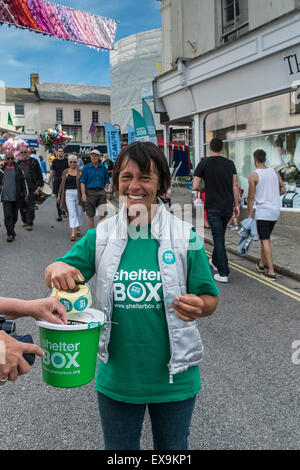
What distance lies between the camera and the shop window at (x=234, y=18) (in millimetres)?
12031

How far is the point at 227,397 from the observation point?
3.14m

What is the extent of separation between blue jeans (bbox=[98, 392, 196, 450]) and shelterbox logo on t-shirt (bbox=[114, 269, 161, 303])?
444 millimetres

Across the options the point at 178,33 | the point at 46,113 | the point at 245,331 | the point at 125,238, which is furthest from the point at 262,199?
the point at 46,113

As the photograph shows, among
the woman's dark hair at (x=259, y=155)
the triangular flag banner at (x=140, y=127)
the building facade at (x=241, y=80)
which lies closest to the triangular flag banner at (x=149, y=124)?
the triangular flag banner at (x=140, y=127)

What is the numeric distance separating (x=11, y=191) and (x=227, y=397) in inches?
301

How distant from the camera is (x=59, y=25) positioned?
15508 mm

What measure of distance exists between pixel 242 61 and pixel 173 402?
11359mm

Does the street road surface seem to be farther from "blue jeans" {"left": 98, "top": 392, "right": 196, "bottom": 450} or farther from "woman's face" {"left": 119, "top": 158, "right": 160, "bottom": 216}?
"woman's face" {"left": 119, "top": 158, "right": 160, "bottom": 216}

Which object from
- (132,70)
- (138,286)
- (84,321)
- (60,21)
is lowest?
(84,321)

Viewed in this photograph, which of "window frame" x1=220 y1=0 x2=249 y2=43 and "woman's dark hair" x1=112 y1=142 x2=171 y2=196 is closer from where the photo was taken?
"woman's dark hair" x1=112 y1=142 x2=171 y2=196

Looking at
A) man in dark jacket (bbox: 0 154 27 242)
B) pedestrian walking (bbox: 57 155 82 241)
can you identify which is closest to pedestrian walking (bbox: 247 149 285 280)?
pedestrian walking (bbox: 57 155 82 241)

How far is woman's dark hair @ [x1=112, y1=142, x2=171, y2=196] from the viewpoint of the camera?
5.84 ft

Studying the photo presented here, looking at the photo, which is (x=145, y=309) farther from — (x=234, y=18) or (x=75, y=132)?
(x=75, y=132)

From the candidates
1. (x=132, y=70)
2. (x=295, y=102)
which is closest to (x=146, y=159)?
(x=295, y=102)
